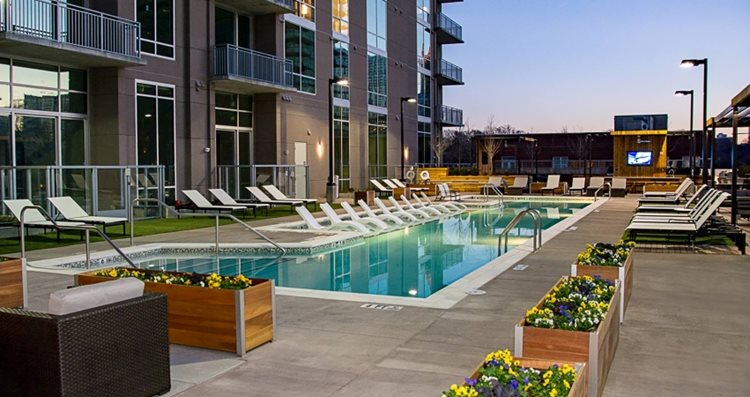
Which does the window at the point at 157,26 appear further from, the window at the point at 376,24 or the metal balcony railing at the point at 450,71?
the metal balcony railing at the point at 450,71

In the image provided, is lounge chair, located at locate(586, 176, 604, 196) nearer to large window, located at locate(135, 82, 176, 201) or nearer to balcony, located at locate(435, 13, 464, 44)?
balcony, located at locate(435, 13, 464, 44)

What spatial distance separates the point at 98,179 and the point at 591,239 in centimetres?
1131

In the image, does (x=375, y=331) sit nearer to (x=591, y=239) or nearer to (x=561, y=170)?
(x=591, y=239)

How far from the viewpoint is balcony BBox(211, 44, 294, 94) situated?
21.4 meters

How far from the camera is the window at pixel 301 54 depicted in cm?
2619

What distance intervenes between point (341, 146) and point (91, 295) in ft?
90.0

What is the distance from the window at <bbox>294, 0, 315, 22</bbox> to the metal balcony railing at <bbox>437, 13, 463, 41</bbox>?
55.4ft

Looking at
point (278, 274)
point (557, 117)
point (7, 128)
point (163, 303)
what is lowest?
point (278, 274)

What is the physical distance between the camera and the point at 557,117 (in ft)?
297

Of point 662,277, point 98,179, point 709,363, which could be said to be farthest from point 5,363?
point 98,179

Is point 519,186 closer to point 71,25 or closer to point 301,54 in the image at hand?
point 301,54

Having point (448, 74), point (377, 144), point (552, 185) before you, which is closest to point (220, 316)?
point (552, 185)

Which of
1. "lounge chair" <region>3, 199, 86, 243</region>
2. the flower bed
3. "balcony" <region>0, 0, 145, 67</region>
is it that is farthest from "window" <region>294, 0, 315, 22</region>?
the flower bed

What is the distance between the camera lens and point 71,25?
16.6 metres
